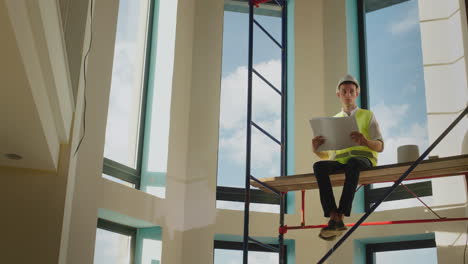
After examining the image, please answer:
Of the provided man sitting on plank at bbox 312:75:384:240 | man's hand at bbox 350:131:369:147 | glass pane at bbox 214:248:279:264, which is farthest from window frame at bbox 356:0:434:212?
man's hand at bbox 350:131:369:147

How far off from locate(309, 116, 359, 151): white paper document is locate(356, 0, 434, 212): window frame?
177 cm

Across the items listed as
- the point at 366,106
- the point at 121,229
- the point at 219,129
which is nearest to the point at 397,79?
the point at 366,106

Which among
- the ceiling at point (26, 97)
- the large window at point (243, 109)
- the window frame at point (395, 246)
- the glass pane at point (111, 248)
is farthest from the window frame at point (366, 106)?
the ceiling at point (26, 97)

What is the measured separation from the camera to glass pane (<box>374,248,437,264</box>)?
5.82 m

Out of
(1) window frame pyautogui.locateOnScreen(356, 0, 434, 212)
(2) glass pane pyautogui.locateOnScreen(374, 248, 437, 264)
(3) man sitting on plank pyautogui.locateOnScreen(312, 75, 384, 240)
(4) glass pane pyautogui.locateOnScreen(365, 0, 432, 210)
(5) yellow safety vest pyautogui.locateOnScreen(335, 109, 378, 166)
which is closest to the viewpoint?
(3) man sitting on plank pyautogui.locateOnScreen(312, 75, 384, 240)

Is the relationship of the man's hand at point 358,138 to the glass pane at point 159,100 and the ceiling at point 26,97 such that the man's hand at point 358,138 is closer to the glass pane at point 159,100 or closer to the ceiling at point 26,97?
the ceiling at point 26,97

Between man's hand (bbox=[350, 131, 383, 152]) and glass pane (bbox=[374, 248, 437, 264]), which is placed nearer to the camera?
man's hand (bbox=[350, 131, 383, 152])

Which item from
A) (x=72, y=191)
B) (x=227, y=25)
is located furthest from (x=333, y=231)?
(x=227, y=25)

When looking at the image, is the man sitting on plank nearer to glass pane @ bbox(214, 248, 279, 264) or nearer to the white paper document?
the white paper document

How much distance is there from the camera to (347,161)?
4570mm

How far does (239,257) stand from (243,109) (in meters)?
1.66

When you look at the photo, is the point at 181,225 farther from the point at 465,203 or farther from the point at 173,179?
the point at 465,203

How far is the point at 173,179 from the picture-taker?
6086 mm

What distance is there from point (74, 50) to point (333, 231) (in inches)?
90.7
